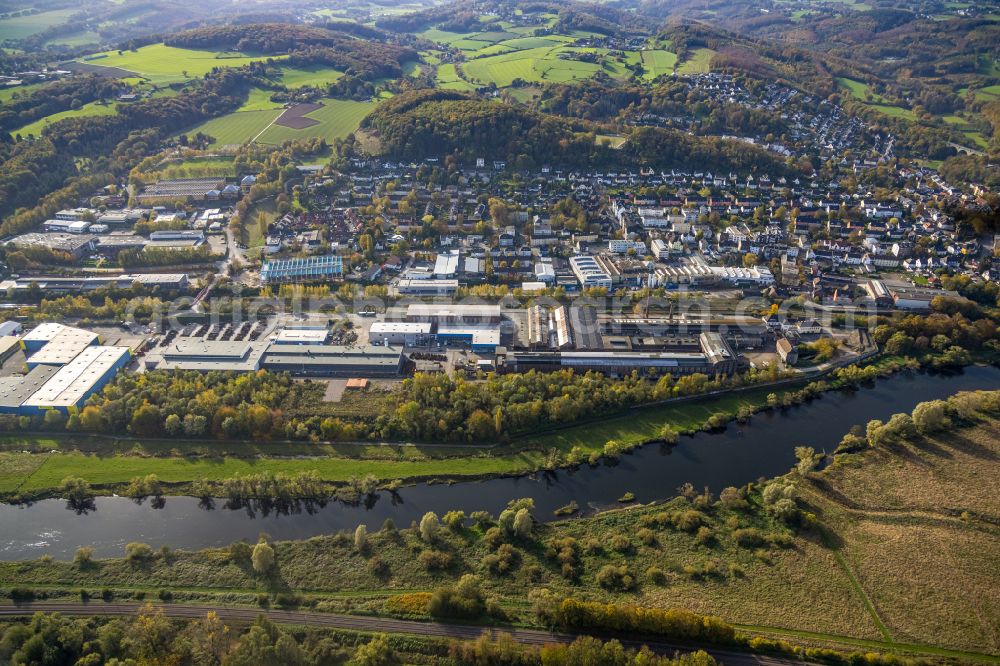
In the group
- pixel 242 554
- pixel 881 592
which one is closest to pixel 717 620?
pixel 881 592

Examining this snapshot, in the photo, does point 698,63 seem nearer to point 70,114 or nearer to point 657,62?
point 657,62

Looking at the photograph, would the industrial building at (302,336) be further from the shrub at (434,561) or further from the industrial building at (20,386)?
the shrub at (434,561)

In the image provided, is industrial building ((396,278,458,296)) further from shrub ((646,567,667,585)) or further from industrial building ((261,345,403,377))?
shrub ((646,567,667,585))

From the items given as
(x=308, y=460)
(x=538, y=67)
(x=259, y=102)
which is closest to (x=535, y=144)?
(x=538, y=67)

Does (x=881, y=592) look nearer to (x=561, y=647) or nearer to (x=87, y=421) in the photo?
(x=561, y=647)

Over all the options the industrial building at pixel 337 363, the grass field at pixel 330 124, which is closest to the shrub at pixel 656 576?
the industrial building at pixel 337 363

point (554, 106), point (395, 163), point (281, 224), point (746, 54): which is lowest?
point (281, 224)
